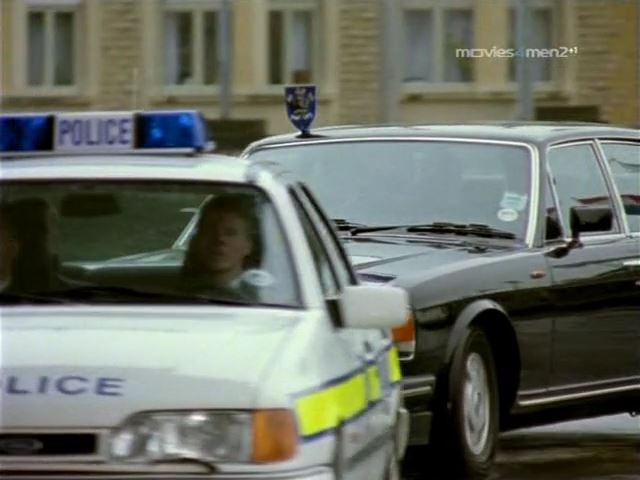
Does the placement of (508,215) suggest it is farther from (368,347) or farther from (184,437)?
(184,437)

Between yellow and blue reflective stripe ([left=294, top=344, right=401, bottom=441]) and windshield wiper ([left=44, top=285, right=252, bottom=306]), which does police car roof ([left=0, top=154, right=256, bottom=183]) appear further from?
yellow and blue reflective stripe ([left=294, top=344, right=401, bottom=441])

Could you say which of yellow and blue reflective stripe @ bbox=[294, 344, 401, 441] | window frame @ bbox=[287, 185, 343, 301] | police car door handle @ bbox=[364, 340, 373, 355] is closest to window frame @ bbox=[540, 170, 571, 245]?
yellow and blue reflective stripe @ bbox=[294, 344, 401, 441]

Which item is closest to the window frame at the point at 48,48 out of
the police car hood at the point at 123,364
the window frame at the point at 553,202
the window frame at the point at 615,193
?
the window frame at the point at 615,193

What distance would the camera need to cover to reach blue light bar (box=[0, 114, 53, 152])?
587 cm

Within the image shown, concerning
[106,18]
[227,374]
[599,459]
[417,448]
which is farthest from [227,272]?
[106,18]

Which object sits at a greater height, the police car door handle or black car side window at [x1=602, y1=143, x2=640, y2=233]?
black car side window at [x1=602, y1=143, x2=640, y2=233]

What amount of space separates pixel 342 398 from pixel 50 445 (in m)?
0.90

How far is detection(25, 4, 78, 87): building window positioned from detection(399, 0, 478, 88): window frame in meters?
5.65

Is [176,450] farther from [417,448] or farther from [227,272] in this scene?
[417,448]

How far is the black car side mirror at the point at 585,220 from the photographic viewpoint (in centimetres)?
934

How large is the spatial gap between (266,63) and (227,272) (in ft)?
89.1

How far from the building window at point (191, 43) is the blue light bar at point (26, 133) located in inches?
1050

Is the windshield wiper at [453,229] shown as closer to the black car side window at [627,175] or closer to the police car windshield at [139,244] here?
the black car side window at [627,175]

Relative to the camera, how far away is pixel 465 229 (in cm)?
908
